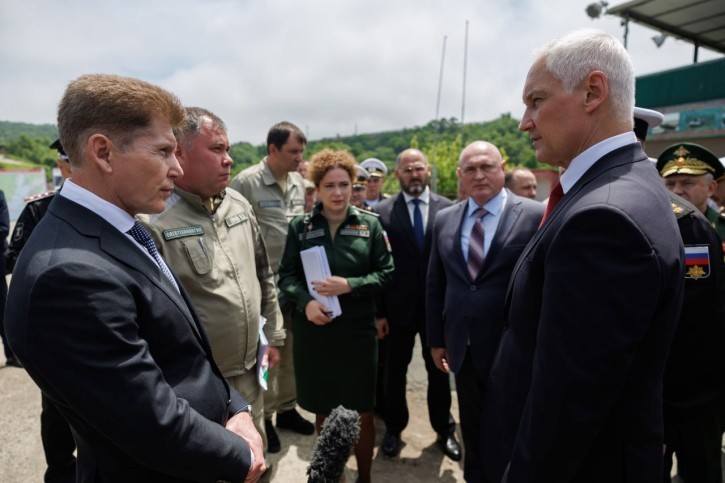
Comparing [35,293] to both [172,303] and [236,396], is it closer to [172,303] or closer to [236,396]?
[172,303]

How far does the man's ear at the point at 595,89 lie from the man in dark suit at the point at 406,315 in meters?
2.36

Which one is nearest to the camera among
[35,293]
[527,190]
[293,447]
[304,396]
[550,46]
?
[35,293]

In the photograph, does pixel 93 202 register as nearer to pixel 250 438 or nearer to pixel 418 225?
pixel 250 438

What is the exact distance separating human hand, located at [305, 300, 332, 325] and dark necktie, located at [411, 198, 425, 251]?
1199 mm

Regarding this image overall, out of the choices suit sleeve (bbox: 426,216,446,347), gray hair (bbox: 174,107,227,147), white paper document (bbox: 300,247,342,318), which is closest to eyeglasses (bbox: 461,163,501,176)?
suit sleeve (bbox: 426,216,446,347)

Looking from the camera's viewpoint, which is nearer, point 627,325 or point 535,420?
point 627,325

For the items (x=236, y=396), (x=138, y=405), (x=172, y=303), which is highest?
(x=172, y=303)

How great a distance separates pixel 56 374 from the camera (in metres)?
1.02

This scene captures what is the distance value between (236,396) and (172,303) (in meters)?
0.54

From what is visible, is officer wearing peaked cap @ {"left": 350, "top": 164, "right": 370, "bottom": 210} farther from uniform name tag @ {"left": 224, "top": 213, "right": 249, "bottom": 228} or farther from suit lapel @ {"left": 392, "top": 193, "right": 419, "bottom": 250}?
uniform name tag @ {"left": 224, "top": 213, "right": 249, "bottom": 228}

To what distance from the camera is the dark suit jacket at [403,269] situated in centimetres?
373

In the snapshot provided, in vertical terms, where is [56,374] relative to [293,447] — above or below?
above

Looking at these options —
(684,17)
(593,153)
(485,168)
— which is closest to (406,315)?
(485,168)

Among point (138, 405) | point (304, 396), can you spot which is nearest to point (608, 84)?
point (138, 405)
